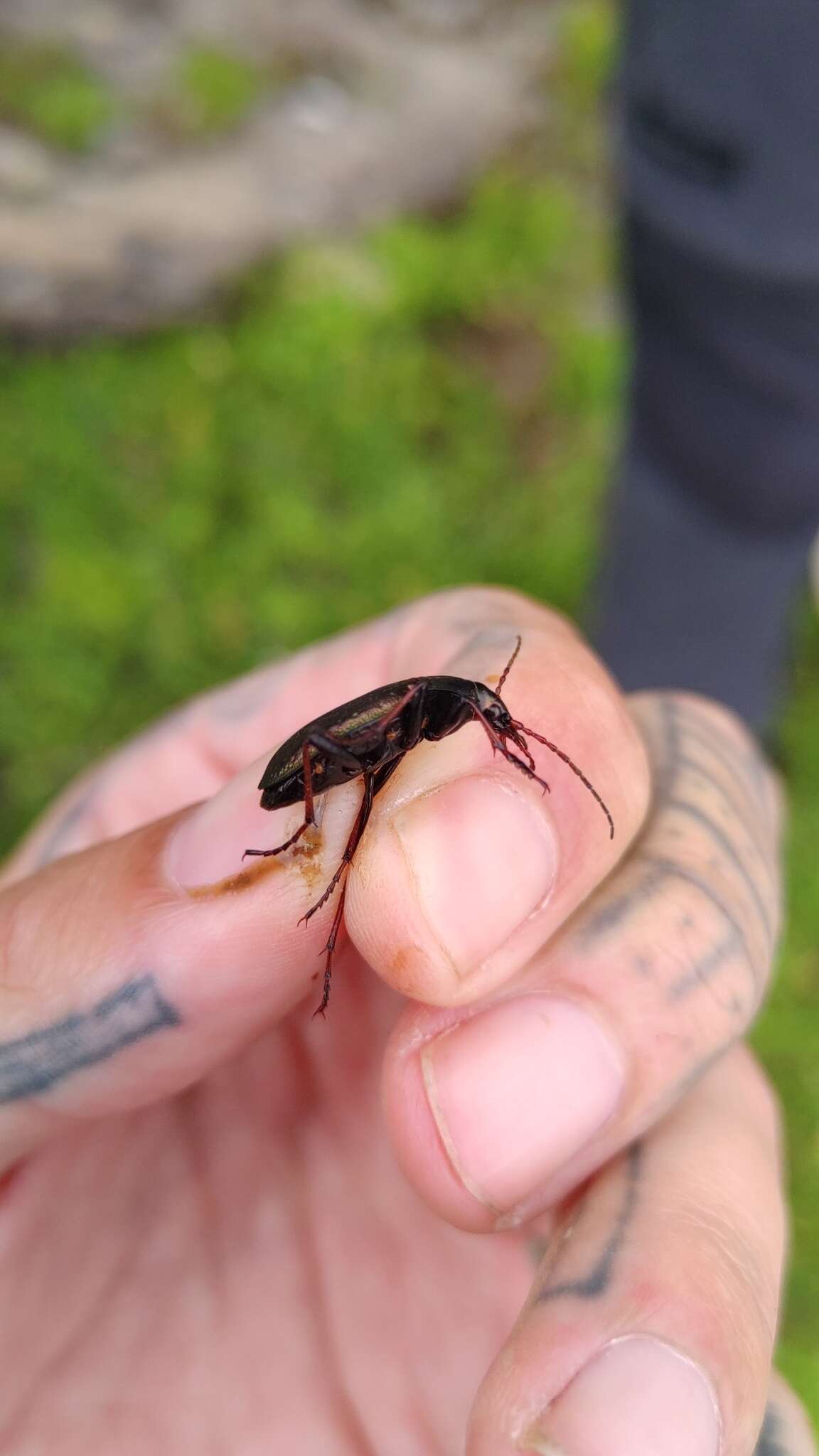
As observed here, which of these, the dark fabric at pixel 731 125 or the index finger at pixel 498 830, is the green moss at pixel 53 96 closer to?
the dark fabric at pixel 731 125

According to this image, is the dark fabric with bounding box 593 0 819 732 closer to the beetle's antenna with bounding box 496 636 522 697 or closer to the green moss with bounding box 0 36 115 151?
the beetle's antenna with bounding box 496 636 522 697

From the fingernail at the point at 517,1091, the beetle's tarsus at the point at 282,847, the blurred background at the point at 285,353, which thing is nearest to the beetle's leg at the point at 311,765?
the beetle's tarsus at the point at 282,847

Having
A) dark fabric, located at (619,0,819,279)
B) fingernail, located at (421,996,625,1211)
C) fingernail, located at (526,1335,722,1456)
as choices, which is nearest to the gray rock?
dark fabric, located at (619,0,819,279)

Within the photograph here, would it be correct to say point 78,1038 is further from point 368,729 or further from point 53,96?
point 53,96

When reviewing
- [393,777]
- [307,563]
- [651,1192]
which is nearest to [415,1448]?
[651,1192]

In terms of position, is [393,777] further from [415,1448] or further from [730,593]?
[730,593]
